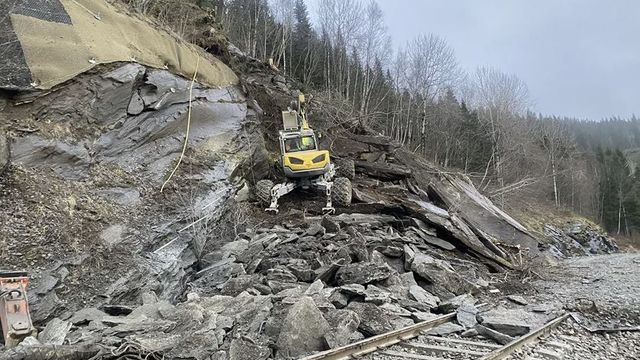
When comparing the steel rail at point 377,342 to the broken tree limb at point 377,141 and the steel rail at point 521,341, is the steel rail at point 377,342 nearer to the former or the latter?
the steel rail at point 521,341

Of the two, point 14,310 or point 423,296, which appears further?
point 423,296

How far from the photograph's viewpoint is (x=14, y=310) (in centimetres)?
632

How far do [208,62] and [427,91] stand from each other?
112 ft

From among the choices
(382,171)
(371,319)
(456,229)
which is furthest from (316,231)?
(382,171)

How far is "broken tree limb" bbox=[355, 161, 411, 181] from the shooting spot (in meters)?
21.0

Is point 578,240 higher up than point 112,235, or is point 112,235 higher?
point 112,235

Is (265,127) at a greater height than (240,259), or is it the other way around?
(265,127)

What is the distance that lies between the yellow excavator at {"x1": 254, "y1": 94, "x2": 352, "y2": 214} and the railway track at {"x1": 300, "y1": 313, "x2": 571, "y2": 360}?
8.57 metres

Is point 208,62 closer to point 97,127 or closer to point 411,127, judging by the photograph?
point 97,127

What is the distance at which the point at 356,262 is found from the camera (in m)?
11.4

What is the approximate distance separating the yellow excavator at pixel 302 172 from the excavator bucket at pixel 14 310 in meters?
9.78

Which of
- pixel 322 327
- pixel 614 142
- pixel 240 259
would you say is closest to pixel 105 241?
pixel 240 259

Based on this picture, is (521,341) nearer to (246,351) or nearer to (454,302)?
(454,302)

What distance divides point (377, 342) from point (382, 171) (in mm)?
14518
